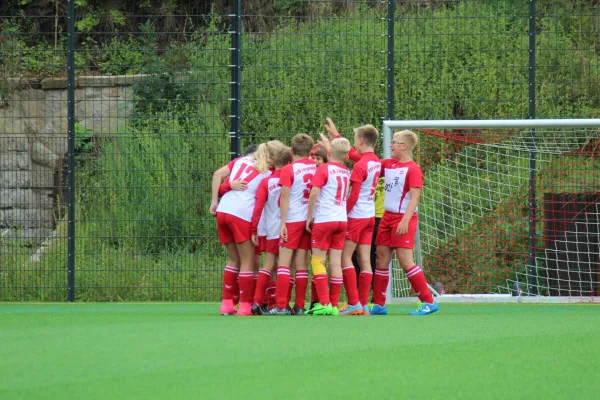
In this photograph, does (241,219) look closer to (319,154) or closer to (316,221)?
(316,221)

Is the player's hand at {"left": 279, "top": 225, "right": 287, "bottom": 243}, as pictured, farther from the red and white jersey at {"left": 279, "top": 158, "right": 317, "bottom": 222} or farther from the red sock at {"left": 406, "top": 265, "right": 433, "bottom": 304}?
the red sock at {"left": 406, "top": 265, "right": 433, "bottom": 304}

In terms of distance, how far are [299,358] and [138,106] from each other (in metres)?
7.10

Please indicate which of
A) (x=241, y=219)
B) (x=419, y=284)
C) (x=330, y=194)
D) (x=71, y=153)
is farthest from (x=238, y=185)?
(x=71, y=153)

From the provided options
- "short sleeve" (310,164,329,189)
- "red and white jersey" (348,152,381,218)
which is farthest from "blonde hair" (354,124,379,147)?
"short sleeve" (310,164,329,189)

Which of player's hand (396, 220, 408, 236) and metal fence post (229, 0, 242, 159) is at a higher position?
metal fence post (229, 0, 242, 159)

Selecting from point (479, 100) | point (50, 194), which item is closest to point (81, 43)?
point (50, 194)

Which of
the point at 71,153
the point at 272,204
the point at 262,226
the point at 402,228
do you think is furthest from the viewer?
the point at 71,153

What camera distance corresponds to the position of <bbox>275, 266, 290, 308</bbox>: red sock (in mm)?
9320

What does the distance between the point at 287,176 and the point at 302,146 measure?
14.3 inches

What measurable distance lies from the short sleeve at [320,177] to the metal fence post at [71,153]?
12.8ft

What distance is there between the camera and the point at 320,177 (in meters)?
9.26

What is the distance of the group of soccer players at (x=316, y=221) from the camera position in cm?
934

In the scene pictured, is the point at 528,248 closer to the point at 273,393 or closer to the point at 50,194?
the point at 50,194

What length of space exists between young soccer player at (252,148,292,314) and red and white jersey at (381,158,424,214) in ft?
3.52
